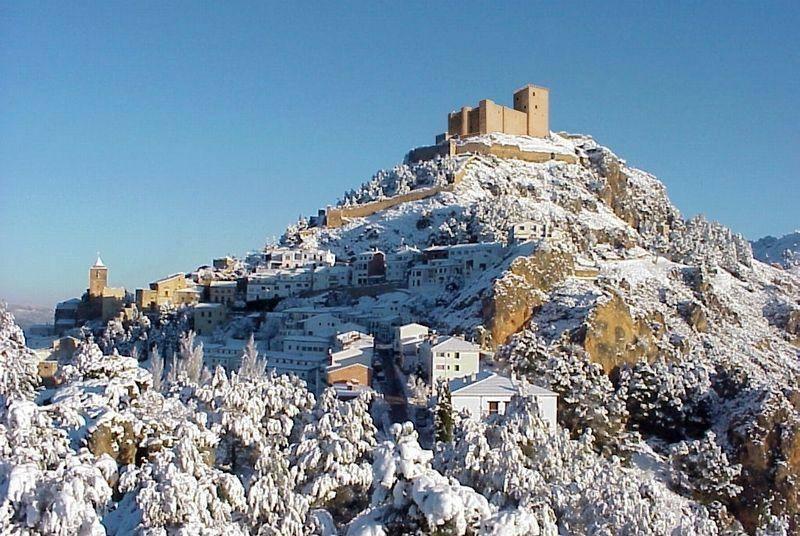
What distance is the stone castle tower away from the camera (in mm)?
70750

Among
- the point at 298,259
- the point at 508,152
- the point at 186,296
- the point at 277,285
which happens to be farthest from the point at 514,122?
the point at 186,296

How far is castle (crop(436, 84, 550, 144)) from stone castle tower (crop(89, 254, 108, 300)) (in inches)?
1683

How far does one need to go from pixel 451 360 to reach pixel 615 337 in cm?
A: 1101

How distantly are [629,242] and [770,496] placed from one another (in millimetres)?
34643

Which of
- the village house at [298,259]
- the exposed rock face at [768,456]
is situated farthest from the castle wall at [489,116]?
the exposed rock face at [768,456]

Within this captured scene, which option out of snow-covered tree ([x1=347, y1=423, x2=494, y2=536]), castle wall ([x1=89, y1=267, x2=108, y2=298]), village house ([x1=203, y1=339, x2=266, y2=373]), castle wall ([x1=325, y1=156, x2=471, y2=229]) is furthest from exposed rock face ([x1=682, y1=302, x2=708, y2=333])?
castle wall ([x1=89, y1=267, x2=108, y2=298])

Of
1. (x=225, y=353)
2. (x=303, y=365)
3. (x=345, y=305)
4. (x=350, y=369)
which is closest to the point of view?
(x=350, y=369)

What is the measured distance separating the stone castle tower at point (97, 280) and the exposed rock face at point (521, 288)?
41.0 metres

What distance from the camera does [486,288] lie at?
1905 inches

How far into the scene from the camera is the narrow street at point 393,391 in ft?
123

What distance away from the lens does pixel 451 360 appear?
40.4m

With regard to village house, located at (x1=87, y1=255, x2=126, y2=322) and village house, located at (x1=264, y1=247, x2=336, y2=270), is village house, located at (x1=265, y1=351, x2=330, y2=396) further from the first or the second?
village house, located at (x1=87, y1=255, x2=126, y2=322)

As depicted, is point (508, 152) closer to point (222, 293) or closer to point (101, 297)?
point (222, 293)

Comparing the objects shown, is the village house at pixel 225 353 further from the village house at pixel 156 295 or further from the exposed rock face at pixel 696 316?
the exposed rock face at pixel 696 316
